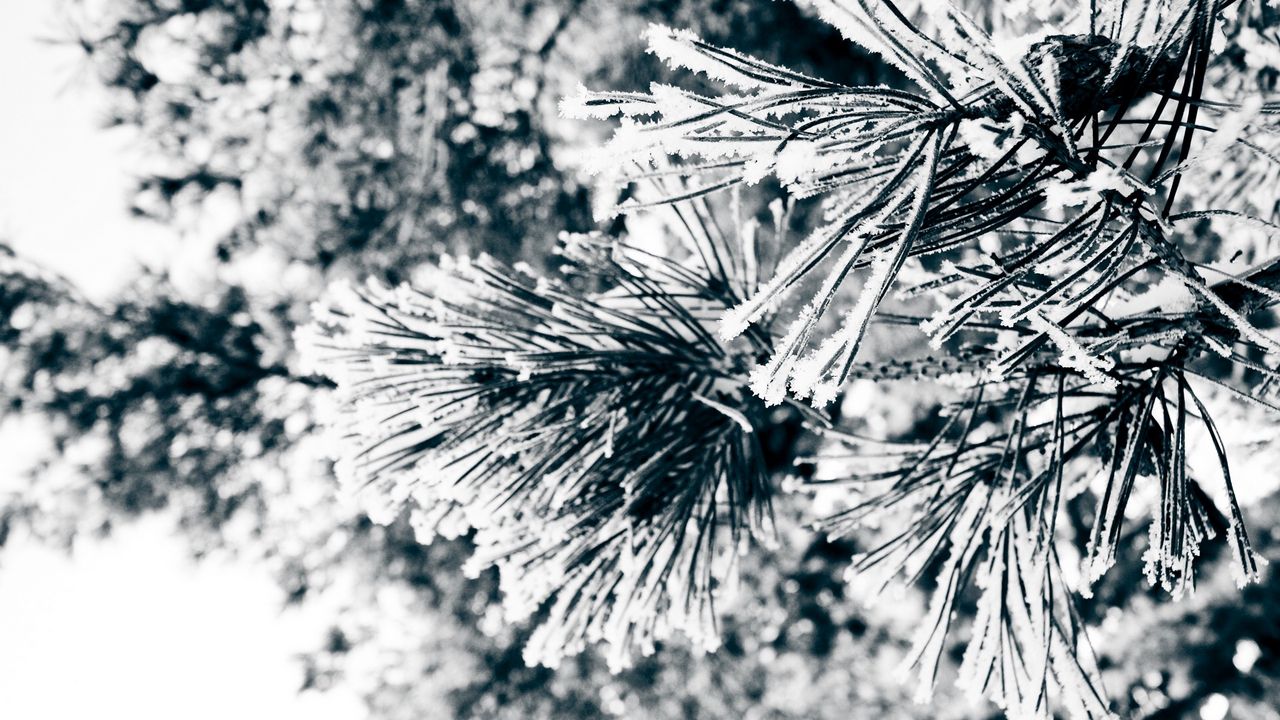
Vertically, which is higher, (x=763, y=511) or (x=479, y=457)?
(x=479, y=457)

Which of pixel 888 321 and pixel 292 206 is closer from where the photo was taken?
pixel 888 321

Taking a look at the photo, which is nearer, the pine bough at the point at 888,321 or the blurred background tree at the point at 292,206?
the pine bough at the point at 888,321

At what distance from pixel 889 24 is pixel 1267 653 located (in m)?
5.87

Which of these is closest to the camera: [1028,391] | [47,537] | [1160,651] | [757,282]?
[1028,391]

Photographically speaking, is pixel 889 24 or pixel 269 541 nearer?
pixel 889 24

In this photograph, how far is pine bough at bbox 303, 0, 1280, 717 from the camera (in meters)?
0.61

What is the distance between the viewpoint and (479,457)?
3.47ft

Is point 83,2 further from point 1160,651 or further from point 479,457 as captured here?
point 1160,651

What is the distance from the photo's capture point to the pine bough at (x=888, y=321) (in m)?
0.61

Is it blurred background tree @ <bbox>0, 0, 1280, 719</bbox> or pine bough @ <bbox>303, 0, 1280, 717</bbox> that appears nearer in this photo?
pine bough @ <bbox>303, 0, 1280, 717</bbox>

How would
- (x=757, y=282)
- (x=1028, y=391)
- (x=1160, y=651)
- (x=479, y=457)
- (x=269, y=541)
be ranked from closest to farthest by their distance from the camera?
(x=1028, y=391), (x=479, y=457), (x=757, y=282), (x=269, y=541), (x=1160, y=651)

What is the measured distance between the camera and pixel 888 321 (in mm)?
970

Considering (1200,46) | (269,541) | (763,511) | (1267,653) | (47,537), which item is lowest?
(1267,653)

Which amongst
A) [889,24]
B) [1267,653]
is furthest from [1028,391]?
[1267,653]
